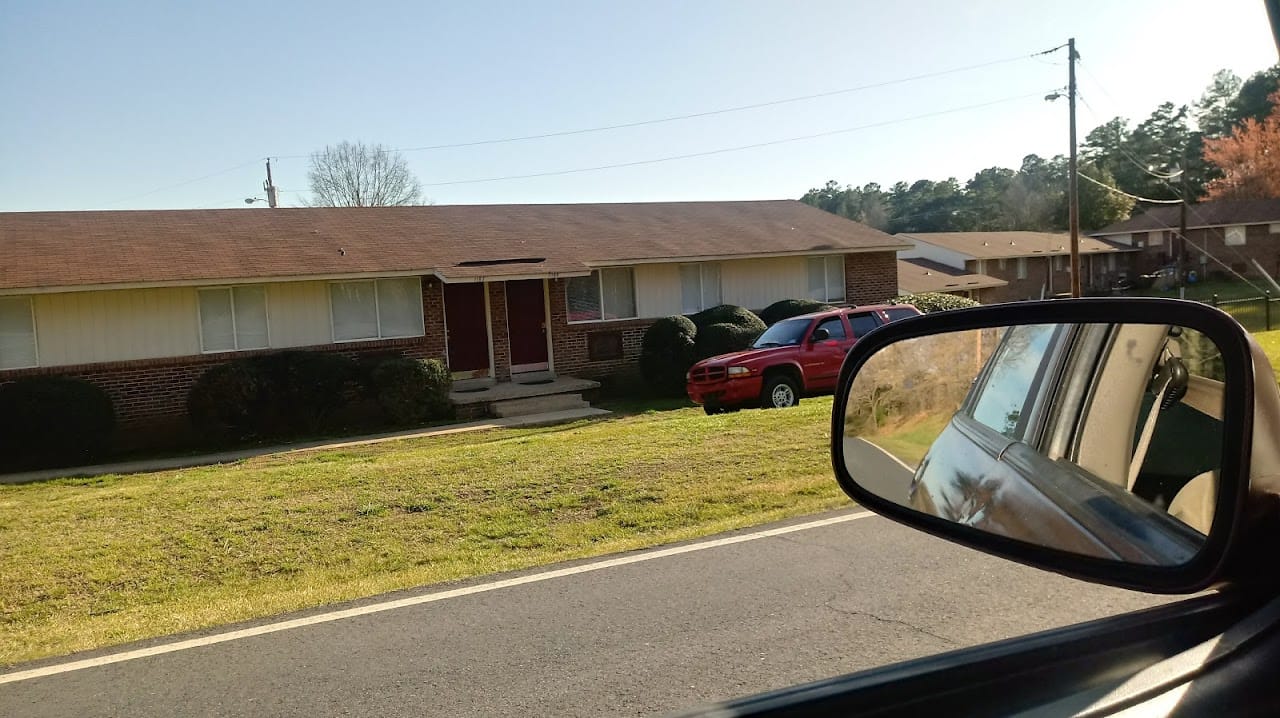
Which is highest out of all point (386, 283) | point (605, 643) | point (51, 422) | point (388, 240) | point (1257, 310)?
point (388, 240)

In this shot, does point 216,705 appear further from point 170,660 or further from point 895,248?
point 895,248

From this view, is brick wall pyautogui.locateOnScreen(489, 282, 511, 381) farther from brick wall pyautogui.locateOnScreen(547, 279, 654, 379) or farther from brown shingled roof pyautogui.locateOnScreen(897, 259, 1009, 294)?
brown shingled roof pyautogui.locateOnScreen(897, 259, 1009, 294)

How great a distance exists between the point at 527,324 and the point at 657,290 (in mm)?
3385

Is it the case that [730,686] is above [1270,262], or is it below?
below

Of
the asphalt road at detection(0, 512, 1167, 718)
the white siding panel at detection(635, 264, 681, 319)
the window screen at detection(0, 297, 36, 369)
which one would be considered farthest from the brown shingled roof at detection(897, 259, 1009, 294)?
the asphalt road at detection(0, 512, 1167, 718)

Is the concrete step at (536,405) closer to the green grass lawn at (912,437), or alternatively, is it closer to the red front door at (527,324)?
the red front door at (527,324)

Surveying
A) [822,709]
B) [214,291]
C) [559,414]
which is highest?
[214,291]

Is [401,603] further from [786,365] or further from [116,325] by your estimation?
[116,325]

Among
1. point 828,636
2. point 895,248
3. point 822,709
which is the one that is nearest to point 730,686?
point 828,636

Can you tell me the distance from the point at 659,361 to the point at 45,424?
11.3 m

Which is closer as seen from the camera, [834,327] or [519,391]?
[834,327]

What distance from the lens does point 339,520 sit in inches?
356

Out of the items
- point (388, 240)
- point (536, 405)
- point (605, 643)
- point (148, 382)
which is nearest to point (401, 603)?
point (605, 643)

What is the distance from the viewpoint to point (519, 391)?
20531 millimetres
